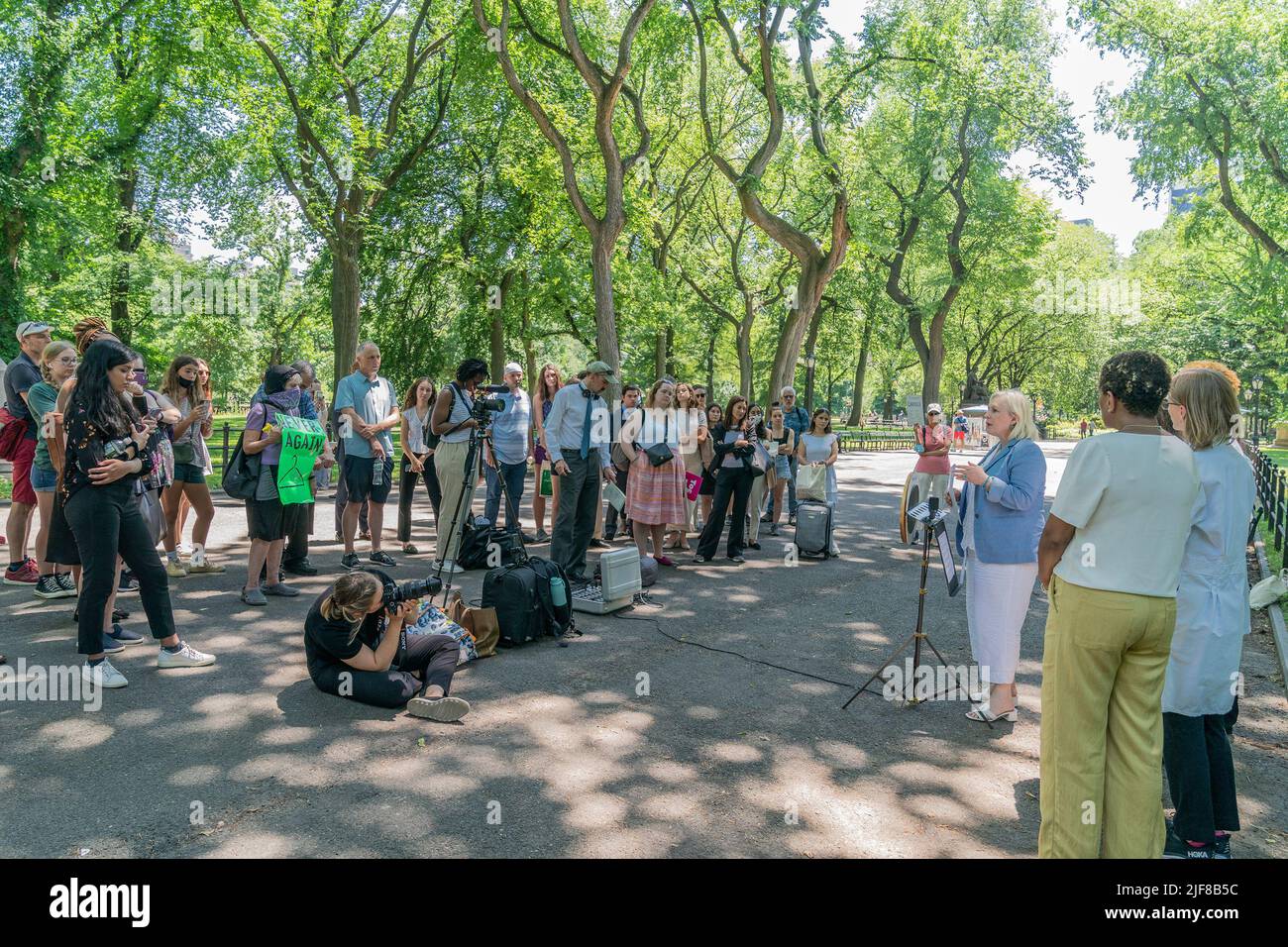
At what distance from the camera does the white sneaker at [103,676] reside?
5285 mm

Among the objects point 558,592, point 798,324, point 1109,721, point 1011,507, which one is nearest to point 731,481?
point 558,592

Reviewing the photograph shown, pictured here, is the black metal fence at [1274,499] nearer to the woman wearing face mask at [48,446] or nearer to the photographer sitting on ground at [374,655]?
the photographer sitting on ground at [374,655]

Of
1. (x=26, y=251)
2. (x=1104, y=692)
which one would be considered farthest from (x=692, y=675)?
(x=26, y=251)

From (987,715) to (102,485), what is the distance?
5.49 metres

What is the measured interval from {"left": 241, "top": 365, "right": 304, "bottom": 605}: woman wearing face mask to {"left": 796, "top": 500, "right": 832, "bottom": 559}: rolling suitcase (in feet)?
19.4

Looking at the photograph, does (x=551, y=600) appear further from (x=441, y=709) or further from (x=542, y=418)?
(x=542, y=418)

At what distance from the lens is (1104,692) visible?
3.28 m

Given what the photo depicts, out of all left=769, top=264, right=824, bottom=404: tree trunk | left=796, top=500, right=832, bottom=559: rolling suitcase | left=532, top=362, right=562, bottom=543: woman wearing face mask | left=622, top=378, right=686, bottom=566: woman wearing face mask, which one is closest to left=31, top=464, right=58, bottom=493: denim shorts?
left=532, top=362, right=562, bottom=543: woman wearing face mask

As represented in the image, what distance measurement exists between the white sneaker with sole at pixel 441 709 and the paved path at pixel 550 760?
0.09 meters

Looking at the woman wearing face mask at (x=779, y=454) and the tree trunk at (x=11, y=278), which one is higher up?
the tree trunk at (x=11, y=278)

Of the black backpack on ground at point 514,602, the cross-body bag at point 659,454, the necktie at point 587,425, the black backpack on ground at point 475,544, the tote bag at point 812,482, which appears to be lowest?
the black backpack on ground at point 514,602

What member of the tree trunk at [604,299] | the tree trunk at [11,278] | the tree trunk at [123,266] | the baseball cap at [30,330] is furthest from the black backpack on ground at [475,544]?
the tree trunk at [123,266]

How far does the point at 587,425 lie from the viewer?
332 inches
